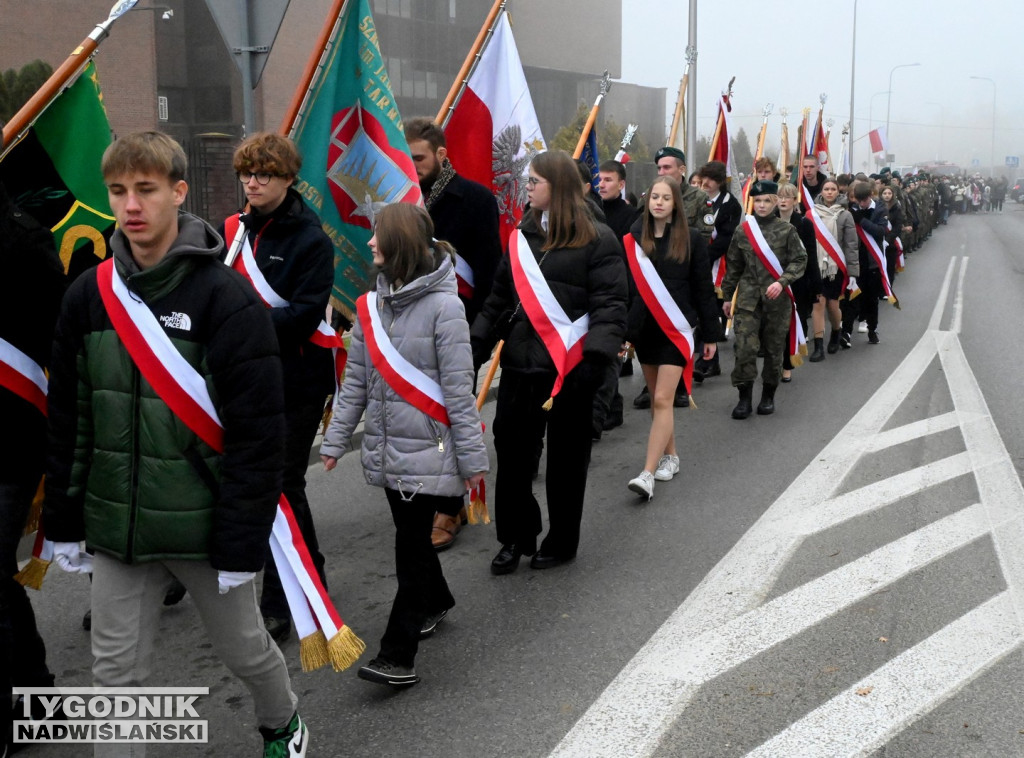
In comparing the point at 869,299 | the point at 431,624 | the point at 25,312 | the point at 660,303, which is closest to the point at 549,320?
the point at 431,624

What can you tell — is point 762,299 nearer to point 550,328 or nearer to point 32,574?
point 550,328

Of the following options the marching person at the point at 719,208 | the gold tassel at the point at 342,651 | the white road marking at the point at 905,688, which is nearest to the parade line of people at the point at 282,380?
the gold tassel at the point at 342,651

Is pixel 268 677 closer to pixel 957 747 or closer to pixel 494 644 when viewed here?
pixel 494 644

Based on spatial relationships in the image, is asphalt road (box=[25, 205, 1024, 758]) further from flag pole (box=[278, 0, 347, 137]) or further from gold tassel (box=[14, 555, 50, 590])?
flag pole (box=[278, 0, 347, 137])

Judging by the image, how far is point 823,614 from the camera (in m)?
4.66

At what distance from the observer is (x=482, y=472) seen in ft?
13.3

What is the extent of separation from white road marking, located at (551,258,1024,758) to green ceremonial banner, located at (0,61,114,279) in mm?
2595

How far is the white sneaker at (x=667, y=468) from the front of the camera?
271 inches

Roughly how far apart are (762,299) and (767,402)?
81 centimetres

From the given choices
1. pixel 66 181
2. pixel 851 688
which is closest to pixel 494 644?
pixel 851 688

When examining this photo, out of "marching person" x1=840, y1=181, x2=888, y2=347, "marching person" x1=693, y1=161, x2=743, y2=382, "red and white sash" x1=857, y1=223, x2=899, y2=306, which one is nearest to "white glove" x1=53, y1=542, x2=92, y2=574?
"marching person" x1=693, y1=161, x2=743, y2=382

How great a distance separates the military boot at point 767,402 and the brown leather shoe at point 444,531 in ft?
12.7

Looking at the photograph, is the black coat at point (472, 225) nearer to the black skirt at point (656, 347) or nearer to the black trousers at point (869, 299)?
the black skirt at point (656, 347)

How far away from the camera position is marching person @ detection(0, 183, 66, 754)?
11.0ft
